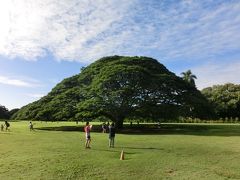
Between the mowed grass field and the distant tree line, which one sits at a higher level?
the distant tree line

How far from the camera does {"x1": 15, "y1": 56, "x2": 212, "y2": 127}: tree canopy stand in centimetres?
4894

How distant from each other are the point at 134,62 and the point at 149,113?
29.6ft

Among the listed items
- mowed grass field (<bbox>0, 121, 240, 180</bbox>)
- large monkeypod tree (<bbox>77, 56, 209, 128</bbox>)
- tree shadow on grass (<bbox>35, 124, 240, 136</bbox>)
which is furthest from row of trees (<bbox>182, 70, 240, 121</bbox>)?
mowed grass field (<bbox>0, 121, 240, 180</bbox>)

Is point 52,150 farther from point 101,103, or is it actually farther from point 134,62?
point 134,62

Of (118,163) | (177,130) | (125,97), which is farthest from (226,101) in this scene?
(118,163)

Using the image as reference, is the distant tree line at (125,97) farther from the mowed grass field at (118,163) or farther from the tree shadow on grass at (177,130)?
the mowed grass field at (118,163)

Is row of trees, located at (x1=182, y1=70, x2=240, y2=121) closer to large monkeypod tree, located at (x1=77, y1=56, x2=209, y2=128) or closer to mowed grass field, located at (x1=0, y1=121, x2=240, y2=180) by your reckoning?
large monkeypod tree, located at (x1=77, y1=56, x2=209, y2=128)

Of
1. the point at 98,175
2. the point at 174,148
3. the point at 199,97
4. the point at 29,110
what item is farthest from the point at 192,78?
the point at 98,175

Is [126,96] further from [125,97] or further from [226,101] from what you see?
[226,101]

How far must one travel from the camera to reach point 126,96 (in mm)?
48500

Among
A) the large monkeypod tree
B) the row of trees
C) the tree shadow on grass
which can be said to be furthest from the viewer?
the row of trees

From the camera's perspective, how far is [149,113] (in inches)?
1950

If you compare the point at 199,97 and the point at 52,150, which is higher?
the point at 199,97

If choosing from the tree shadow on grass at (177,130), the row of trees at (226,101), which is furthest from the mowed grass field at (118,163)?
the row of trees at (226,101)
